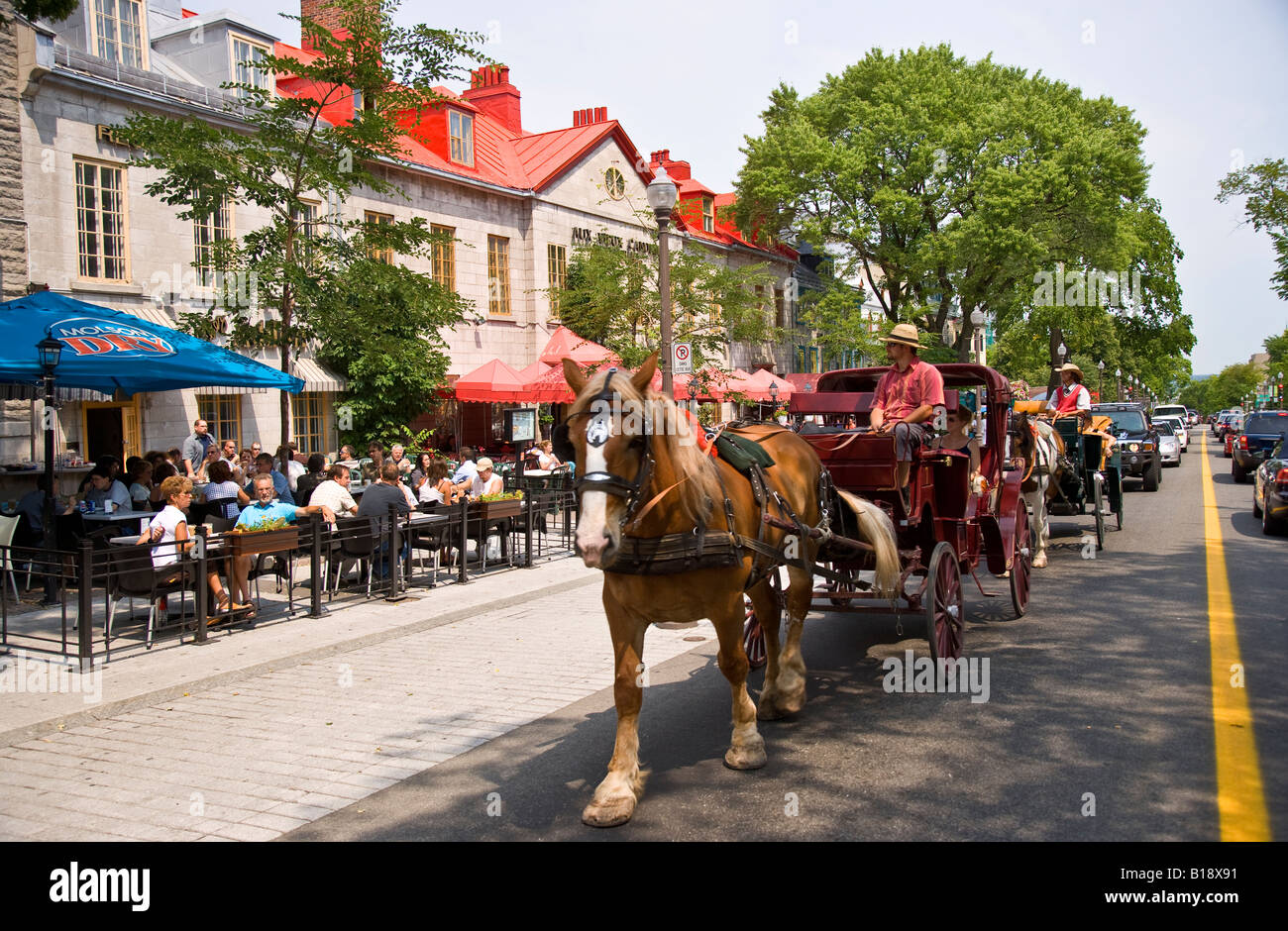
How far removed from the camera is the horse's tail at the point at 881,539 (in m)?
6.26

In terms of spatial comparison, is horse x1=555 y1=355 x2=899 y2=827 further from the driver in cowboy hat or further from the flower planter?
the driver in cowboy hat

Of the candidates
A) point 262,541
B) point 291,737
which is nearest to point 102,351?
point 262,541

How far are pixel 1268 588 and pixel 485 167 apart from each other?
2359 cm

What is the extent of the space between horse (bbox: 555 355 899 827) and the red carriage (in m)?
0.62

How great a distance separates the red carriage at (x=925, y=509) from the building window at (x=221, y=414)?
47.7ft

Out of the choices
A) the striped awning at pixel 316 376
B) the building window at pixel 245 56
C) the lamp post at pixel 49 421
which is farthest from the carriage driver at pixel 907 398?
the building window at pixel 245 56

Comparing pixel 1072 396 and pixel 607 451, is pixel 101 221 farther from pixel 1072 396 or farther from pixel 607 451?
pixel 1072 396

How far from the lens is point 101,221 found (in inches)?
661

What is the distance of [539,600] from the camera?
36.8ft

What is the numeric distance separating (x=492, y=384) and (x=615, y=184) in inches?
543

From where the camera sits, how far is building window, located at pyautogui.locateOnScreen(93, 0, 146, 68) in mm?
17641

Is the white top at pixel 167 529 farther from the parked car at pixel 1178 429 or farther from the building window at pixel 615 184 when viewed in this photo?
the parked car at pixel 1178 429

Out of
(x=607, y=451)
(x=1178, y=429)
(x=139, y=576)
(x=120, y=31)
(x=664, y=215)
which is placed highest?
(x=120, y=31)
